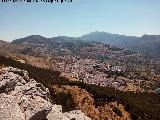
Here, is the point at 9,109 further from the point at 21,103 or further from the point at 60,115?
the point at 60,115

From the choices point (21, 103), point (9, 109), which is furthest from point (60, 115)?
point (9, 109)

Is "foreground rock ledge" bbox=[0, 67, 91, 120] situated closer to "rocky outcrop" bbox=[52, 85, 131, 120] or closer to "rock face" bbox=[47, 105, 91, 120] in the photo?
"rock face" bbox=[47, 105, 91, 120]

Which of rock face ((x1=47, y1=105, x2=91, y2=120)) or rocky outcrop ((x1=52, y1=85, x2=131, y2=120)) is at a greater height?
rock face ((x1=47, y1=105, x2=91, y2=120))

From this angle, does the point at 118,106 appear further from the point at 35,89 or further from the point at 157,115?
the point at 35,89

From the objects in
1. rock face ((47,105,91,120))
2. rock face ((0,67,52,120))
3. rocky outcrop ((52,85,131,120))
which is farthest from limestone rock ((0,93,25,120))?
rocky outcrop ((52,85,131,120))

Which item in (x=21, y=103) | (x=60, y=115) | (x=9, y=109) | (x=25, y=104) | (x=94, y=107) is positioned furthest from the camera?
(x=94, y=107)

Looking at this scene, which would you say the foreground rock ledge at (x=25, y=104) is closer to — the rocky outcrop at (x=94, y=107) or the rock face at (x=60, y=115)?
the rock face at (x=60, y=115)

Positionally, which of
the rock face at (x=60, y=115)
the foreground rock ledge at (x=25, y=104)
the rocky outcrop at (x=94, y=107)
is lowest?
the rocky outcrop at (x=94, y=107)

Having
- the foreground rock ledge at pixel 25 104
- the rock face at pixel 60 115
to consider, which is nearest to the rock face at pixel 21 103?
the foreground rock ledge at pixel 25 104
